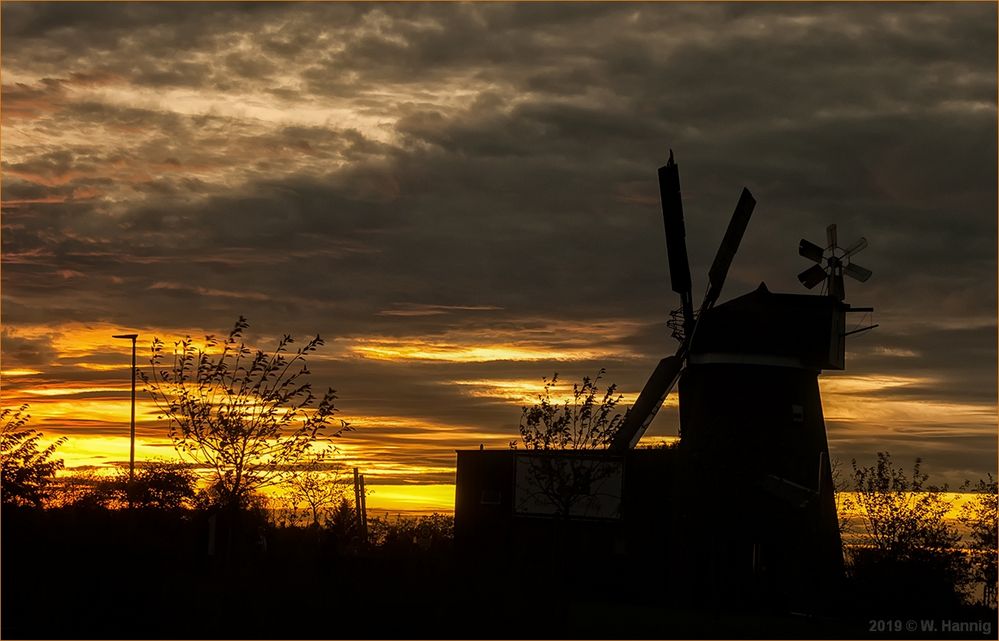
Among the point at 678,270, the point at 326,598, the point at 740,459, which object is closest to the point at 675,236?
the point at 678,270

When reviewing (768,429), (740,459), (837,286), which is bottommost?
(740,459)

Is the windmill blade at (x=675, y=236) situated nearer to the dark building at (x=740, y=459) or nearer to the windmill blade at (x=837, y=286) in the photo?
the dark building at (x=740, y=459)

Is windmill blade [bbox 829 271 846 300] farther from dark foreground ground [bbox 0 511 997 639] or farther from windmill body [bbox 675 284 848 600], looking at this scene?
dark foreground ground [bbox 0 511 997 639]

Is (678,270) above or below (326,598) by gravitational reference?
above

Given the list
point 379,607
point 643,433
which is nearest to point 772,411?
point 643,433

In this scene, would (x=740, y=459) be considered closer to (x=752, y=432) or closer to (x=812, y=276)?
(x=752, y=432)

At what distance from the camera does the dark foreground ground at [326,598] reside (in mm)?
30453

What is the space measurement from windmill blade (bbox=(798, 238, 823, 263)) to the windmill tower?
2425 mm

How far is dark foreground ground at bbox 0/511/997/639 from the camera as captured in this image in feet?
99.9

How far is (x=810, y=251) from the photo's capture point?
50.6 meters

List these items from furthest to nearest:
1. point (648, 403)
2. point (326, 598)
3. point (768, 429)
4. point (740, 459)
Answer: point (648, 403) < point (768, 429) < point (740, 459) < point (326, 598)

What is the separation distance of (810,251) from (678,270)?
21.3 ft

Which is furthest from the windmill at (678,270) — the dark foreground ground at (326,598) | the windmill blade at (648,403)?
the dark foreground ground at (326,598)

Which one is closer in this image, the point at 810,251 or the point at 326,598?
the point at 326,598
